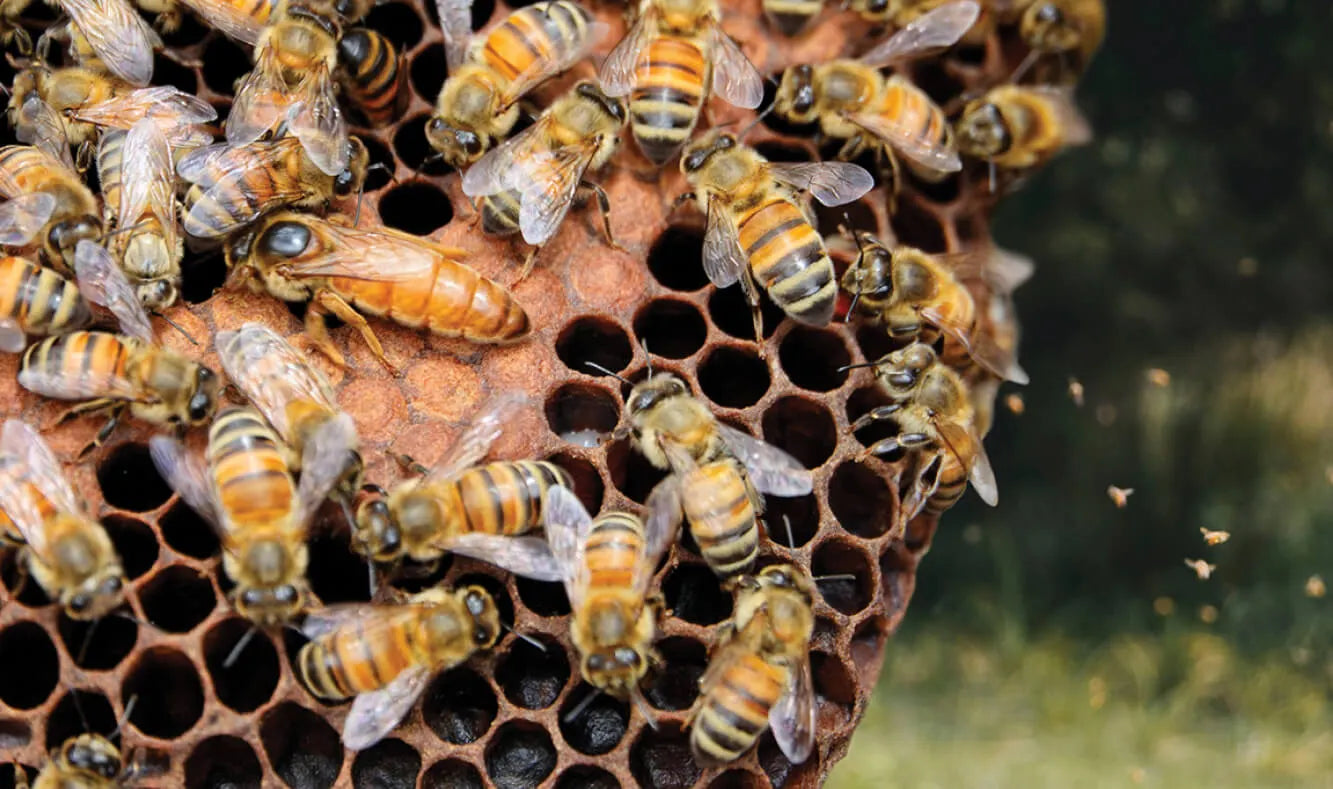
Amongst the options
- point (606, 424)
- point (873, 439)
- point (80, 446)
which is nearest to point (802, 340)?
point (873, 439)

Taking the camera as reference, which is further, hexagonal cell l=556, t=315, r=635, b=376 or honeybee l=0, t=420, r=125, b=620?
hexagonal cell l=556, t=315, r=635, b=376

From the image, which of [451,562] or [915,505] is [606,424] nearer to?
[451,562]

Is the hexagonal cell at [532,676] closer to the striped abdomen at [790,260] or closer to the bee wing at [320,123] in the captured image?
the striped abdomen at [790,260]

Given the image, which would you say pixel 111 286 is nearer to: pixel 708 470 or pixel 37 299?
pixel 37 299

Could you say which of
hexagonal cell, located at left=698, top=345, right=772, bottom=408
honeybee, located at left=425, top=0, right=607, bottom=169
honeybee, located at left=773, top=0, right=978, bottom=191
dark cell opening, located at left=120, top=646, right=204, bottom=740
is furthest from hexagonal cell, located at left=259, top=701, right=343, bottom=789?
honeybee, located at left=773, top=0, right=978, bottom=191

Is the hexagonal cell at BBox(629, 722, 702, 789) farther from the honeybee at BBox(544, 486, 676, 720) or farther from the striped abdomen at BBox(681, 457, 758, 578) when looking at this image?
the striped abdomen at BBox(681, 457, 758, 578)

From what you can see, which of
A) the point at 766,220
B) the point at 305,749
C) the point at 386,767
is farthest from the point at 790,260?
the point at 305,749

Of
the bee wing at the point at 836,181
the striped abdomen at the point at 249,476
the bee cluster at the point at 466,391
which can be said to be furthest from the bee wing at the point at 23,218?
the bee wing at the point at 836,181
